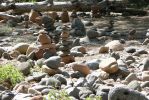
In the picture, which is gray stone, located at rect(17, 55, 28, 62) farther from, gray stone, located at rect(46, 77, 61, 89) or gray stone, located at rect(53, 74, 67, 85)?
gray stone, located at rect(46, 77, 61, 89)

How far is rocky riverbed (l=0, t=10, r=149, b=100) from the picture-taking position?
212 inches

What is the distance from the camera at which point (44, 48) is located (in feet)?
26.2

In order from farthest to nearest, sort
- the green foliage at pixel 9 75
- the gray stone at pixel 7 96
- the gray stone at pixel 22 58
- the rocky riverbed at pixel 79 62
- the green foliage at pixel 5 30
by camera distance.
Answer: the green foliage at pixel 5 30 → the gray stone at pixel 22 58 → the green foliage at pixel 9 75 → the rocky riverbed at pixel 79 62 → the gray stone at pixel 7 96

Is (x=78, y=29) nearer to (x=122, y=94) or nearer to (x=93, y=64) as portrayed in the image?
(x=93, y=64)

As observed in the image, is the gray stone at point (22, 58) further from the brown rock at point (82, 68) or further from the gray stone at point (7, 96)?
the gray stone at point (7, 96)

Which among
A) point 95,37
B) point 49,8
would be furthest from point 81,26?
point 49,8

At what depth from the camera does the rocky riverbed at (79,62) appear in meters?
5.39

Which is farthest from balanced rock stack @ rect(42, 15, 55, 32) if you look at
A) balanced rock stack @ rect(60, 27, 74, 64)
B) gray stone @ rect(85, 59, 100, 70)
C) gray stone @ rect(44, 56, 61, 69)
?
gray stone @ rect(44, 56, 61, 69)

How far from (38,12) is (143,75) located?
7.81m

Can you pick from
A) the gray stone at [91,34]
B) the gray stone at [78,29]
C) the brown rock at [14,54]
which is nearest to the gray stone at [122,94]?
the brown rock at [14,54]

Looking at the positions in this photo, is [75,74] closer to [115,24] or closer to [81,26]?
[81,26]

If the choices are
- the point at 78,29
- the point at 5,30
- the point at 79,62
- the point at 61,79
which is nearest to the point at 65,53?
the point at 79,62

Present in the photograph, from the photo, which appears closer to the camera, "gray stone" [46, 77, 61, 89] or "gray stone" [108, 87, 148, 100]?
"gray stone" [108, 87, 148, 100]

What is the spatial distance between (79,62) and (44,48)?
2.61 feet
